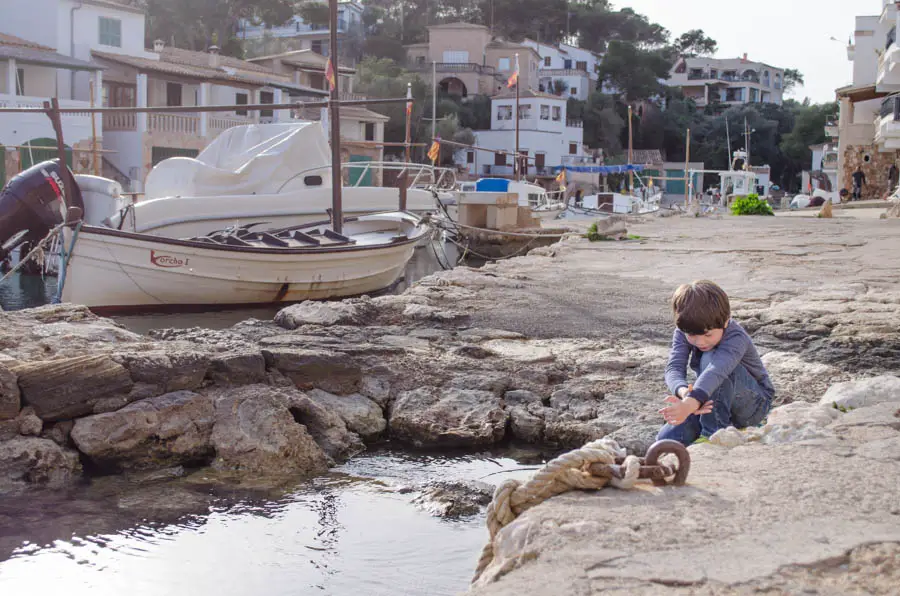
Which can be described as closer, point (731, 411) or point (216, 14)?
point (731, 411)

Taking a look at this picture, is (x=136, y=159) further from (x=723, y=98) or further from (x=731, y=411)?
(x=723, y=98)

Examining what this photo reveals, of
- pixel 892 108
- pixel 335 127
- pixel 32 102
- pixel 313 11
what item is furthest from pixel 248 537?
pixel 313 11

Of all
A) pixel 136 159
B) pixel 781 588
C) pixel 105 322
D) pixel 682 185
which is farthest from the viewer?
pixel 682 185

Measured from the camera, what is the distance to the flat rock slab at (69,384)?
5.02 metres

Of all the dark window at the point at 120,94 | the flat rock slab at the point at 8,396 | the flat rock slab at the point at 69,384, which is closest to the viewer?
the flat rock slab at the point at 8,396

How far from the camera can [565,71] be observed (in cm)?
7175

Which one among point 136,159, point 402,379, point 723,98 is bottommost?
point 402,379

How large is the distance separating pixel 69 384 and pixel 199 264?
833 centimetres

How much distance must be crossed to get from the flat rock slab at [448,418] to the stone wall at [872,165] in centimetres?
3548

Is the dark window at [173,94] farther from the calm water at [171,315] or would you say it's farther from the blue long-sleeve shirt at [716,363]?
the blue long-sleeve shirt at [716,363]

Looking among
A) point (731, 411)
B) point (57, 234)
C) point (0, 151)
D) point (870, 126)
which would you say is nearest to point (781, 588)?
point (731, 411)

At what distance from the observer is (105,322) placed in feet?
23.4

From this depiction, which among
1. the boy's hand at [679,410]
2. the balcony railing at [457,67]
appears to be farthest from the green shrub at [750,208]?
the balcony railing at [457,67]

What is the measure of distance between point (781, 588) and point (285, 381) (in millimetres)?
4025
